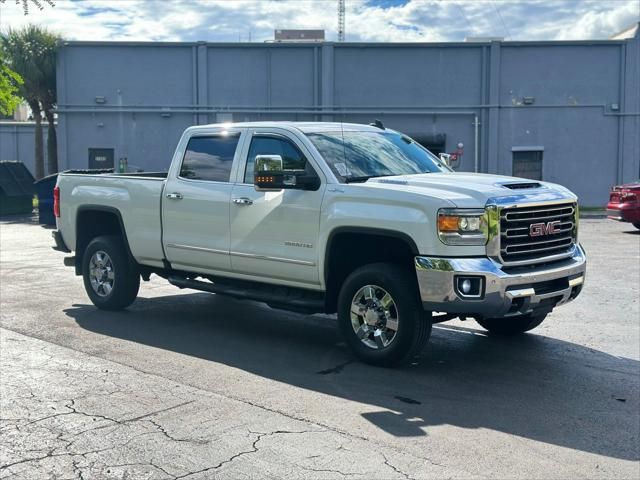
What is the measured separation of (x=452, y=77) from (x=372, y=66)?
9.92 feet

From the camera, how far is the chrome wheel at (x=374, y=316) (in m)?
6.89

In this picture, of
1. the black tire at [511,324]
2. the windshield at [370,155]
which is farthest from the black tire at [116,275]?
the black tire at [511,324]

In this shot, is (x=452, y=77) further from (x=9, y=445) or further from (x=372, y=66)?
(x=9, y=445)

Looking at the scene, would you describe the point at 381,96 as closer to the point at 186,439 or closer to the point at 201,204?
the point at 201,204

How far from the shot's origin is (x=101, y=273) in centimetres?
982

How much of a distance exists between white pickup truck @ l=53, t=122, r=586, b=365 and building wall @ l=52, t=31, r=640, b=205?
832 inches

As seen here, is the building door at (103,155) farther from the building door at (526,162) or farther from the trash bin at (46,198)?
the building door at (526,162)

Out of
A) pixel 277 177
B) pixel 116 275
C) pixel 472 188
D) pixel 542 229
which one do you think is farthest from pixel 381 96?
pixel 472 188

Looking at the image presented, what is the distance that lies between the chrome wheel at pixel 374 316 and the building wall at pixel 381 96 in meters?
23.5

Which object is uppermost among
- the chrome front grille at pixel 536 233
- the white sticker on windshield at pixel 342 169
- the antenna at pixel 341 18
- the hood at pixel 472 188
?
the antenna at pixel 341 18

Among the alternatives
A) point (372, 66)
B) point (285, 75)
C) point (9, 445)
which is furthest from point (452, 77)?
point (9, 445)

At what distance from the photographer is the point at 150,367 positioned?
7.14 m

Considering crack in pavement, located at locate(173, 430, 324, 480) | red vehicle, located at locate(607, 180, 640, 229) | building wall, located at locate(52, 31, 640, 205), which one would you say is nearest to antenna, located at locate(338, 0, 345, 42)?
building wall, located at locate(52, 31, 640, 205)

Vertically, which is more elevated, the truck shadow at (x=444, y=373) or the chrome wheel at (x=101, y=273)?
the chrome wheel at (x=101, y=273)
